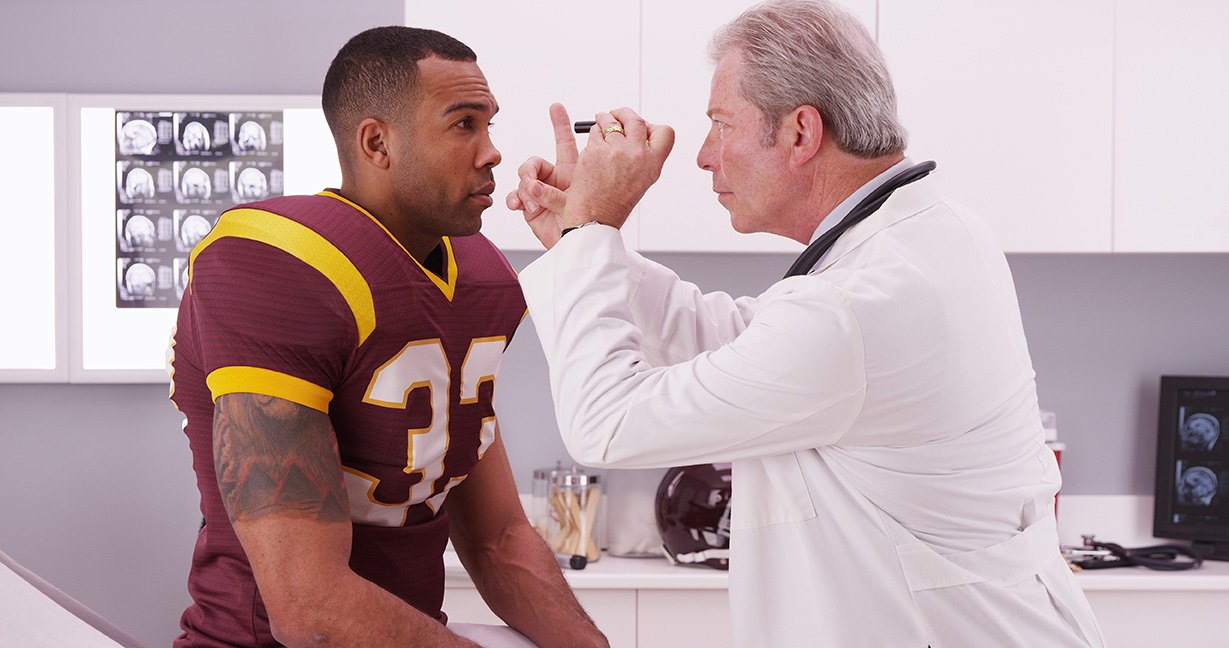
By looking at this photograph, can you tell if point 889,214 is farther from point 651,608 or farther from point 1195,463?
point 1195,463

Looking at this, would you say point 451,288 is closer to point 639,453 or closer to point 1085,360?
point 639,453

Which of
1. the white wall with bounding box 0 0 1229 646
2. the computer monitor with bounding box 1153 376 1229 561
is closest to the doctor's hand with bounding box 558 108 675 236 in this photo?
the white wall with bounding box 0 0 1229 646

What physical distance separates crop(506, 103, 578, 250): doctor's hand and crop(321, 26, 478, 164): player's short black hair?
19cm

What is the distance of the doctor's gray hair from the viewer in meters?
1.15

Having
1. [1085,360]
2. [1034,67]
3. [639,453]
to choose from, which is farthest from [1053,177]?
[639,453]

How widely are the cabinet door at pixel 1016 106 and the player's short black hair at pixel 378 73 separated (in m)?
1.38

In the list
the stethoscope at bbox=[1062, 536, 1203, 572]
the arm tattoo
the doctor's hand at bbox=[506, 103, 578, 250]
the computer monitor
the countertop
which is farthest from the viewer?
the computer monitor

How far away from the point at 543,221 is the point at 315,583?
604mm

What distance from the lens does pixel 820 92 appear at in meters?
1.15

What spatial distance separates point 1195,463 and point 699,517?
4.65 ft

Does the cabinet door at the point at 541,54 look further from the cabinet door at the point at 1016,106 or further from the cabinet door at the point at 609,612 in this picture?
the cabinet door at the point at 609,612

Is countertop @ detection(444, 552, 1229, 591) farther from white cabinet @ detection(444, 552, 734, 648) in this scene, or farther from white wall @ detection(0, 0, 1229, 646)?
white wall @ detection(0, 0, 1229, 646)

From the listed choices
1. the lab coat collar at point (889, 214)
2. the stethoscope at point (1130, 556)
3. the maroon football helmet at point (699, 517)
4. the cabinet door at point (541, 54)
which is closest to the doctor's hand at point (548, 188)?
the lab coat collar at point (889, 214)

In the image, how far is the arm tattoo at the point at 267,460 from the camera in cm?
102
